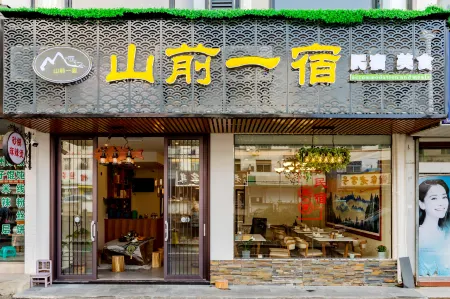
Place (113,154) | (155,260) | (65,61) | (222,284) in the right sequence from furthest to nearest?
1. (155,260)
2. (113,154)
3. (222,284)
4. (65,61)

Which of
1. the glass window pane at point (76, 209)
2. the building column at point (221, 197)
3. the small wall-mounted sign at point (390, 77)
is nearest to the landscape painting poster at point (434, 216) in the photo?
the small wall-mounted sign at point (390, 77)

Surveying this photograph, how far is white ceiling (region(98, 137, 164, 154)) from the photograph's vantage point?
11.6 meters

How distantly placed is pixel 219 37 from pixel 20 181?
5799 mm

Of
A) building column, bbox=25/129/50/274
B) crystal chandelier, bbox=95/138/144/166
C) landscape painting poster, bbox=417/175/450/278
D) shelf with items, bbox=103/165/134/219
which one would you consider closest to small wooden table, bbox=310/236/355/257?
landscape painting poster, bbox=417/175/450/278

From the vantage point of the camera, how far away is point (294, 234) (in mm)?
9844

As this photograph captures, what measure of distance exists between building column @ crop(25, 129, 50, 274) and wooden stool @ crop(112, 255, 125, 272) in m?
1.79

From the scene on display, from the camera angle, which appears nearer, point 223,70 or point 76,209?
point 223,70

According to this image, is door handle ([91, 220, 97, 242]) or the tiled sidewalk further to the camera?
door handle ([91, 220, 97, 242])

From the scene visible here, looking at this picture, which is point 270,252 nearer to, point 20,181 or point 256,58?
point 256,58

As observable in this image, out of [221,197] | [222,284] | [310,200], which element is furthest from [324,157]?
[222,284]

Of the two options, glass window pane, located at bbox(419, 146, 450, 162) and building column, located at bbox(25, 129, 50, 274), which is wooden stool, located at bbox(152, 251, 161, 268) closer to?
building column, located at bbox(25, 129, 50, 274)

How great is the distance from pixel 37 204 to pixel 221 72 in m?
5.18

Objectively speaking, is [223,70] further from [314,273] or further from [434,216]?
[434,216]

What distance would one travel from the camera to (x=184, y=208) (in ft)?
31.4
